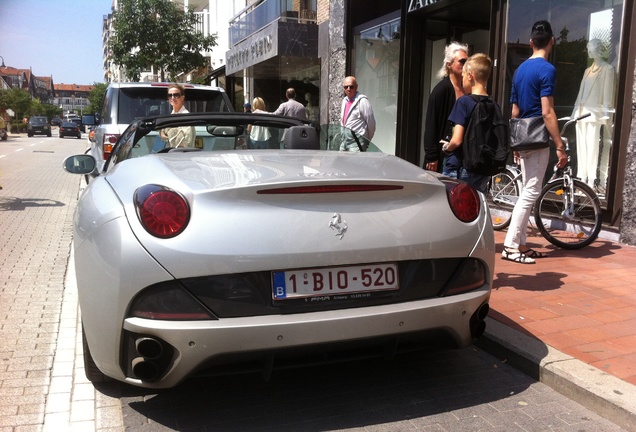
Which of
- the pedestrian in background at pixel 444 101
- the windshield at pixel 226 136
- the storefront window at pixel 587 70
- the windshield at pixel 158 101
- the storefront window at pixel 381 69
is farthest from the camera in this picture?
the storefront window at pixel 381 69

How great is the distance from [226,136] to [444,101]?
205cm

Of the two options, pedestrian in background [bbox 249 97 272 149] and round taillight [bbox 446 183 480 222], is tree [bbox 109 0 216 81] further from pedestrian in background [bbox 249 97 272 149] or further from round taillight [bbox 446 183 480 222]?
round taillight [bbox 446 183 480 222]

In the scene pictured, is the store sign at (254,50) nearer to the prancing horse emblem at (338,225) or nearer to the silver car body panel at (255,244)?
the silver car body panel at (255,244)

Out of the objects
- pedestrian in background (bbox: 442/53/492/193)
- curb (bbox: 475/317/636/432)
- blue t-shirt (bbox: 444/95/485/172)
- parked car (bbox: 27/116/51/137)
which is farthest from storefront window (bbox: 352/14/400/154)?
parked car (bbox: 27/116/51/137)

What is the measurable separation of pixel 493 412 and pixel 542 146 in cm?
321

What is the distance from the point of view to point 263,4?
17766 millimetres

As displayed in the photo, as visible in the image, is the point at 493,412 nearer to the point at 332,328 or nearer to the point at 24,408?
the point at 332,328

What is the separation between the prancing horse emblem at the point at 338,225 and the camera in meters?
2.64

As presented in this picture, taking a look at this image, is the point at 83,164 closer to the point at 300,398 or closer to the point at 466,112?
the point at 300,398

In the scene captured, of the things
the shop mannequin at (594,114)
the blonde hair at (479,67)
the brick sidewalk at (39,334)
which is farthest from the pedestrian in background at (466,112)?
the shop mannequin at (594,114)

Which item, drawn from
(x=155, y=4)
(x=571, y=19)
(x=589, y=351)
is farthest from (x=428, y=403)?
(x=155, y=4)

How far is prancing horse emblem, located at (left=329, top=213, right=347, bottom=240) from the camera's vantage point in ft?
8.65

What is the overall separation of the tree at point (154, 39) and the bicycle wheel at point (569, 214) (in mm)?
19451

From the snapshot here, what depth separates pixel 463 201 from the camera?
302 centimetres
